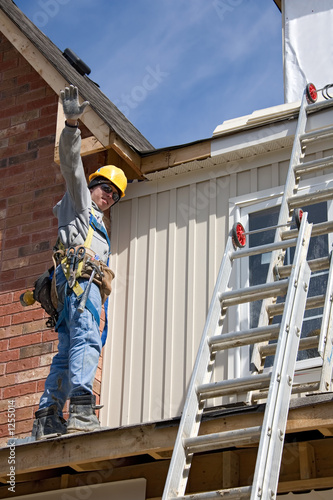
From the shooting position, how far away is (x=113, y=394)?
781 cm

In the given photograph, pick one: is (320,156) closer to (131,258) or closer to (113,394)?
(131,258)

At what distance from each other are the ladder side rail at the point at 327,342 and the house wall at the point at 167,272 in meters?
1.64

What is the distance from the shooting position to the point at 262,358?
608cm

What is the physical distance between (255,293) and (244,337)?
356 mm

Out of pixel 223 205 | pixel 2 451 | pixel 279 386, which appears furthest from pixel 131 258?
pixel 279 386

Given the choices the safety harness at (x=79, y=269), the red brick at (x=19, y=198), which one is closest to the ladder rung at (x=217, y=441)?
the safety harness at (x=79, y=269)

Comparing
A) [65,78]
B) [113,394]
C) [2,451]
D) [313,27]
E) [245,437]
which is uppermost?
[313,27]

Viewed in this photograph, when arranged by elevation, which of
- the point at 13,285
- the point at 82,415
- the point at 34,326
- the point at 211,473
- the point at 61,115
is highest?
the point at 61,115

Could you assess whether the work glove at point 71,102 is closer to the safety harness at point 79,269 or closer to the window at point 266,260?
the safety harness at point 79,269

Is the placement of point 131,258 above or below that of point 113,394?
above

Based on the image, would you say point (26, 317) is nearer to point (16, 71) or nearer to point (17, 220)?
point (17, 220)

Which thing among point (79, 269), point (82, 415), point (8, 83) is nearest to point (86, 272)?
point (79, 269)

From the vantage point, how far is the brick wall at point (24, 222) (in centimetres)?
791

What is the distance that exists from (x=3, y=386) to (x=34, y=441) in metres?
2.06
